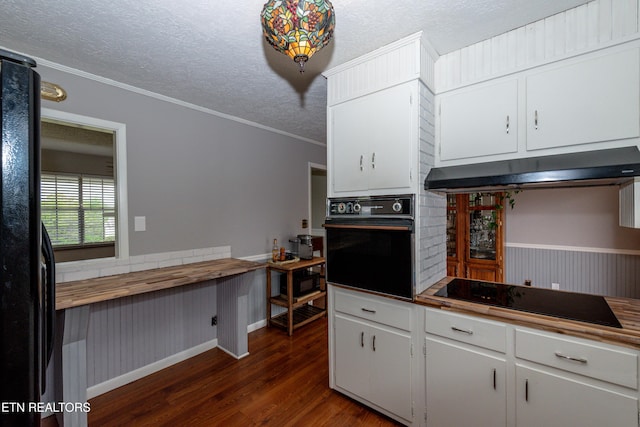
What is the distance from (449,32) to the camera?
166cm

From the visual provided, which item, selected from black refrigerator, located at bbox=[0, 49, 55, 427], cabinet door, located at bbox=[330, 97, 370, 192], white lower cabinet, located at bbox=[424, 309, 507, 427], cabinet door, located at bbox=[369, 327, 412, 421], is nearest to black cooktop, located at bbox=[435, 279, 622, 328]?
white lower cabinet, located at bbox=[424, 309, 507, 427]

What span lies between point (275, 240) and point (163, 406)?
188 centimetres

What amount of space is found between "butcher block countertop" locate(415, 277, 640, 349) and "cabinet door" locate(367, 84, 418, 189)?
28.3 inches

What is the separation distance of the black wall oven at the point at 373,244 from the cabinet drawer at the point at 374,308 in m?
0.10

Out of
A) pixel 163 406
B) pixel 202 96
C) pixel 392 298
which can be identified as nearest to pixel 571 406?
pixel 392 298

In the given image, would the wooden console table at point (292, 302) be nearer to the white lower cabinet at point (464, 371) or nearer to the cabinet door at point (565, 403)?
the white lower cabinet at point (464, 371)

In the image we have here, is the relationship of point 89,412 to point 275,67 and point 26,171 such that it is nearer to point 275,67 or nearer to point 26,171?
point 26,171

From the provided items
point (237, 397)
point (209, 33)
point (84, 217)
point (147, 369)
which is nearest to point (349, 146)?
point (209, 33)

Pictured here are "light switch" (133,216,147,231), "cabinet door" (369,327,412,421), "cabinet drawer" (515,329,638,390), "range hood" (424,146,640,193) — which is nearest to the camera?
"cabinet drawer" (515,329,638,390)

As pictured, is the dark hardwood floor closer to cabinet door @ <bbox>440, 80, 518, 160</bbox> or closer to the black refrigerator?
the black refrigerator

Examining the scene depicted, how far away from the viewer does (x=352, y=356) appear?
6.66 ft

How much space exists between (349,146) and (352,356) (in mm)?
1497

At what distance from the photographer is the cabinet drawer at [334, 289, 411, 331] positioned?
1.79 metres

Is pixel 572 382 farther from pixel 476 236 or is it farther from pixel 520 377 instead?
pixel 476 236
